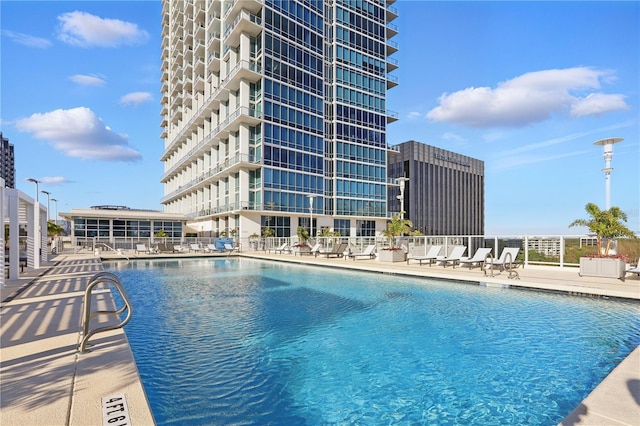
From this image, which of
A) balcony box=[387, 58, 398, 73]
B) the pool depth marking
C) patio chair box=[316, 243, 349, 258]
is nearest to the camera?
the pool depth marking

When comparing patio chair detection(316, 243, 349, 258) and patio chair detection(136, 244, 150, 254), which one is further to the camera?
patio chair detection(136, 244, 150, 254)

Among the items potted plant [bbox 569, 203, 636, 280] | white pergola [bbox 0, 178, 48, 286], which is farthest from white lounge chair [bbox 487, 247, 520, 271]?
white pergola [bbox 0, 178, 48, 286]

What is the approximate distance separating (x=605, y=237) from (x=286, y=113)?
110 feet

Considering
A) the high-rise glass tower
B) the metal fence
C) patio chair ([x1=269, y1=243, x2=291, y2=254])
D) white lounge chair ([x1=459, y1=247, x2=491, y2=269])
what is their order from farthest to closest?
the high-rise glass tower → patio chair ([x1=269, y1=243, x2=291, y2=254]) → white lounge chair ([x1=459, y1=247, x2=491, y2=269]) → the metal fence

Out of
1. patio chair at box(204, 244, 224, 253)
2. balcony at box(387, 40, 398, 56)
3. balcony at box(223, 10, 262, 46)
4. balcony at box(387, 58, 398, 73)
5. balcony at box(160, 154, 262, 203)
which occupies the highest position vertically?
balcony at box(387, 40, 398, 56)

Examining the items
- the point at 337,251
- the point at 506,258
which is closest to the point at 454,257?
the point at 506,258

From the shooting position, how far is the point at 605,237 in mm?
11711

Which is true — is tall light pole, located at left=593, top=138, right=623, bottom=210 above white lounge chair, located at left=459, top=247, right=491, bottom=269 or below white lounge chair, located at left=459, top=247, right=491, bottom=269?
above

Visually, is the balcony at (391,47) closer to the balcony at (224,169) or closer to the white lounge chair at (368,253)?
the balcony at (224,169)

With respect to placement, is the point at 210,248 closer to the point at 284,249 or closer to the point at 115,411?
the point at 284,249

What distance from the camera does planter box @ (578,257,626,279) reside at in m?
10.9

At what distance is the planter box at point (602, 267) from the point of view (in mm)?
10858

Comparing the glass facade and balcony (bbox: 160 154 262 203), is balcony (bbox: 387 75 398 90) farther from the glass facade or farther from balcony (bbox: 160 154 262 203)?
the glass facade

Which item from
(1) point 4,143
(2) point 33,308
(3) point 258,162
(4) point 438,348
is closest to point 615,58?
(4) point 438,348
